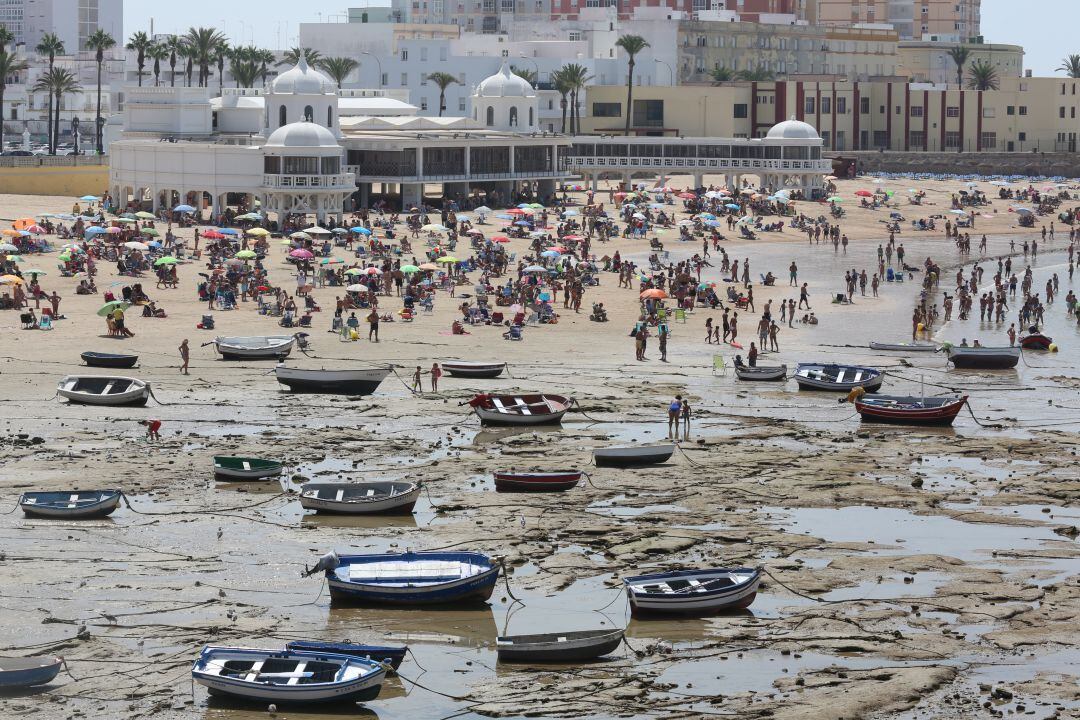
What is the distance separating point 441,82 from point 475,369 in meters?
89.8

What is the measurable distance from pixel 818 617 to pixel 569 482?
9.94m

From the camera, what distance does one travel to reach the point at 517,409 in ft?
155

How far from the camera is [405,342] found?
59969 millimetres

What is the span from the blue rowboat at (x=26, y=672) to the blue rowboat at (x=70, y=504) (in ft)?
30.4

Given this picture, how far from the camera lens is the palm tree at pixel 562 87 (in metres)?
140

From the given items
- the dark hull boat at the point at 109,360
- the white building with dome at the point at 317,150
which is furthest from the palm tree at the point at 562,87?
the dark hull boat at the point at 109,360

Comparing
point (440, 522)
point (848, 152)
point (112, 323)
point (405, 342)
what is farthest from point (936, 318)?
point (848, 152)

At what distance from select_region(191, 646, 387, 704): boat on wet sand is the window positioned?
12323cm

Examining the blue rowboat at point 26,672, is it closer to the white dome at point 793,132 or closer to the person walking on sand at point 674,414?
the person walking on sand at point 674,414

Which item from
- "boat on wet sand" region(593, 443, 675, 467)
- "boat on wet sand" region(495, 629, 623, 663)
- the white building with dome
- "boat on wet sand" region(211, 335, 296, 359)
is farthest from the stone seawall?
"boat on wet sand" region(495, 629, 623, 663)

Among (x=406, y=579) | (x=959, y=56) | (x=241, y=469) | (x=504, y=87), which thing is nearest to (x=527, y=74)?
(x=504, y=87)

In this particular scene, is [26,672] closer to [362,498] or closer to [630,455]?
[362,498]

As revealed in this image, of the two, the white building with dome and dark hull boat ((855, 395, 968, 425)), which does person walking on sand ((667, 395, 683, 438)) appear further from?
the white building with dome

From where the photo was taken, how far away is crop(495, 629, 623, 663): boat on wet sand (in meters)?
29.2
